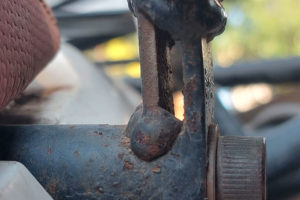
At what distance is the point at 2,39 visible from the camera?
0.46 meters

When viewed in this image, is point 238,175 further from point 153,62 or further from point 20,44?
point 20,44

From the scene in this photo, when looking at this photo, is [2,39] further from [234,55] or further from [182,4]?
[234,55]

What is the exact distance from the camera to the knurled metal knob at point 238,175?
459mm

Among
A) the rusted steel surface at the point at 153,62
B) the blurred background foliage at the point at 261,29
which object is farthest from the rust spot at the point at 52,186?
the blurred background foliage at the point at 261,29

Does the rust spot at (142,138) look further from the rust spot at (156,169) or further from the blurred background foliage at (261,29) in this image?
the blurred background foliage at (261,29)

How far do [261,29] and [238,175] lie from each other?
618 cm

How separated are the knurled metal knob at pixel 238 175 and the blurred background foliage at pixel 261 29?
5.59m

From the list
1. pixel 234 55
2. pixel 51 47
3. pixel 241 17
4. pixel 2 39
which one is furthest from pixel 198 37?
pixel 234 55

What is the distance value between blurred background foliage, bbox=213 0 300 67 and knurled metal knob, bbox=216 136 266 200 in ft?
18.3

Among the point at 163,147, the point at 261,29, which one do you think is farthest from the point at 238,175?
the point at 261,29

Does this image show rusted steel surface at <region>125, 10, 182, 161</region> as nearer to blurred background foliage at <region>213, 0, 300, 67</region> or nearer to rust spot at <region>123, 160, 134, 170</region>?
rust spot at <region>123, 160, 134, 170</region>

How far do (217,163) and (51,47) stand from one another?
28 cm

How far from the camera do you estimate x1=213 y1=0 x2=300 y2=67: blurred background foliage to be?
6.20 metres

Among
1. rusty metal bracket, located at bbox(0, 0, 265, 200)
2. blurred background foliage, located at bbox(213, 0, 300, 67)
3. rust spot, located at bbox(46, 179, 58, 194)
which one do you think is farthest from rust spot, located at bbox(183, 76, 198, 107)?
blurred background foliage, located at bbox(213, 0, 300, 67)
